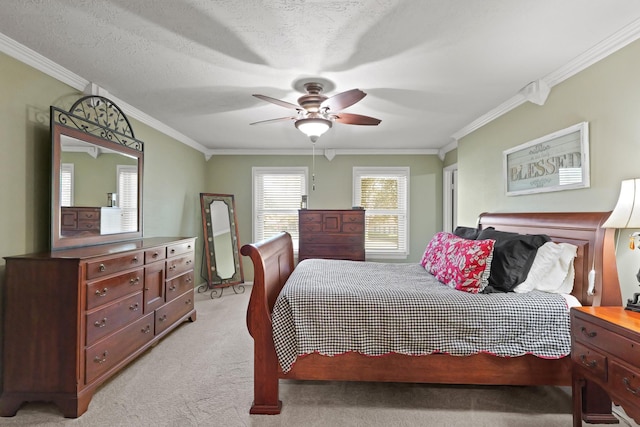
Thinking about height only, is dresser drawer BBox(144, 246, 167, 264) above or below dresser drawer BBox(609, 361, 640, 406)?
above

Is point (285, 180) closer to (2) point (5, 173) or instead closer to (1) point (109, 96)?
(1) point (109, 96)

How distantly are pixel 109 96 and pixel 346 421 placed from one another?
330cm

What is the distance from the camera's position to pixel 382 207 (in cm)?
541

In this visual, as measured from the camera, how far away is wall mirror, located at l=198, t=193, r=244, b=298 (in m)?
4.80

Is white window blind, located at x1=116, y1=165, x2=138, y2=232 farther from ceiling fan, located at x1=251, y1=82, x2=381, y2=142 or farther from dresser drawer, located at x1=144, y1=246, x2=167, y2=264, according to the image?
ceiling fan, located at x1=251, y1=82, x2=381, y2=142

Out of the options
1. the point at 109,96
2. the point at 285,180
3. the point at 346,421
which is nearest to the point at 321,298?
the point at 346,421

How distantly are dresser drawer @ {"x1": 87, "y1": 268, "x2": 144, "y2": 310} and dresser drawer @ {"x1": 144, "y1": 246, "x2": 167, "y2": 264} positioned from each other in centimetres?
12

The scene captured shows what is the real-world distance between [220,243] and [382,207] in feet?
9.01

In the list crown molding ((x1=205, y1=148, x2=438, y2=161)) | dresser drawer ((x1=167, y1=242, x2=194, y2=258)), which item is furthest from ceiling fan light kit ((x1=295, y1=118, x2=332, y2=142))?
crown molding ((x1=205, y1=148, x2=438, y2=161))

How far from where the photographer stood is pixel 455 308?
192 cm

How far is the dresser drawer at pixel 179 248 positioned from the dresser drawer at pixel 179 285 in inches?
9.8

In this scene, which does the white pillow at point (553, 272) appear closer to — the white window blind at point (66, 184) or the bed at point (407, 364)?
the bed at point (407, 364)

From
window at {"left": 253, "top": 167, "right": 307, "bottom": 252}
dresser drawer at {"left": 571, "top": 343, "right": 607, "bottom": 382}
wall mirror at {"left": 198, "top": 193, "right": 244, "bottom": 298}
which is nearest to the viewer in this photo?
dresser drawer at {"left": 571, "top": 343, "right": 607, "bottom": 382}

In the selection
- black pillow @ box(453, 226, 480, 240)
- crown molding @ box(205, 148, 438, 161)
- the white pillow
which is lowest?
the white pillow
